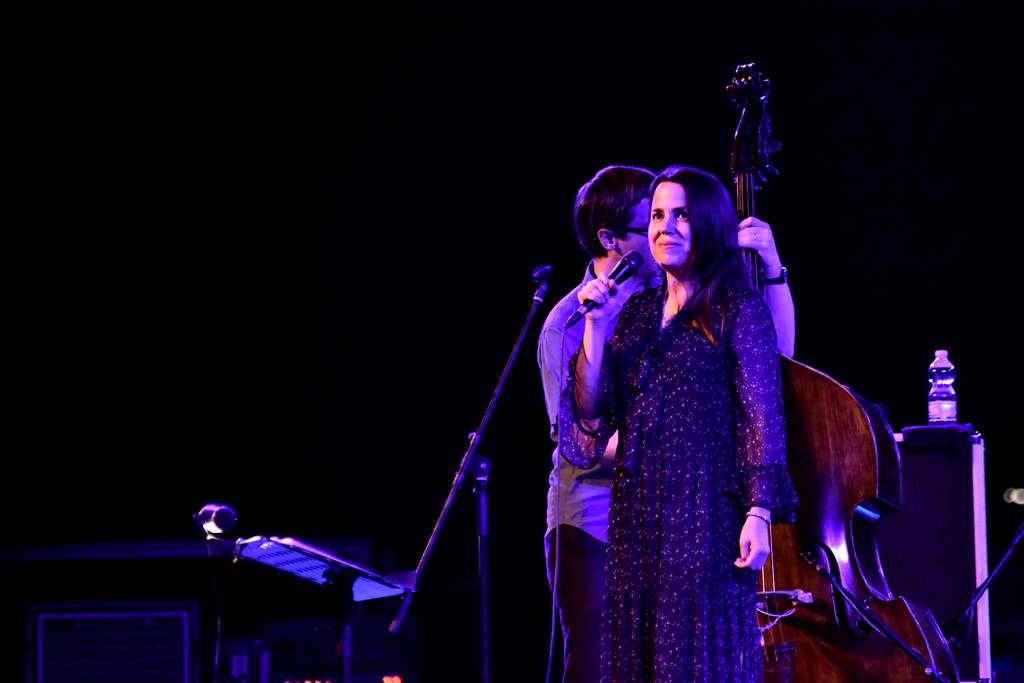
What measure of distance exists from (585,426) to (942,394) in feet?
5.11

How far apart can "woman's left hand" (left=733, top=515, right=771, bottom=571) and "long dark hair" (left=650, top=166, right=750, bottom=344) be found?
1.41 ft

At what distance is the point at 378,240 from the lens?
509cm

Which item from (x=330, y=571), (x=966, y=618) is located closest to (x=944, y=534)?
(x=966, y=618)

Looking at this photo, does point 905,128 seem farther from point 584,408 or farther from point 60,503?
point 60,503

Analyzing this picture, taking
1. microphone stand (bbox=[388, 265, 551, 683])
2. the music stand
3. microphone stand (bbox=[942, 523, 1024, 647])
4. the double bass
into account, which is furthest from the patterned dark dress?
microphone stand (bbox=[942, 523, 1024, 647])

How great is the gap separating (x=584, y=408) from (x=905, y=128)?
2.93 metres

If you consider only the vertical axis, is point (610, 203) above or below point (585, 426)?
above

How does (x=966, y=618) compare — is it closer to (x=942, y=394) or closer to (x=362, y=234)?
(x=942, y=394)

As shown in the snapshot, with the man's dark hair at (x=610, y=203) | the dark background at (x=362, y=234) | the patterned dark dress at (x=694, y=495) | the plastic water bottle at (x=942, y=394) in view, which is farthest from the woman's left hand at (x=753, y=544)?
the dark background at (x=362, y=234)

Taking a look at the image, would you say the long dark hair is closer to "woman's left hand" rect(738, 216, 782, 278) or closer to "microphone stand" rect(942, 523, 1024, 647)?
"woman's left hand" rect(738, 216, 782, 278)

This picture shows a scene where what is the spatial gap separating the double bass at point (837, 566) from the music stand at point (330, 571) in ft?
2.90

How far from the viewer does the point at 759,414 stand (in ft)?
7.27

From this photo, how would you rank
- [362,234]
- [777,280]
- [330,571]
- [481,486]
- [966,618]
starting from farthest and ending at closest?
[362,234] → [481,486] → [966,618] → [777,280] → [330,571]

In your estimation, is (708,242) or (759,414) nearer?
(759,414)
